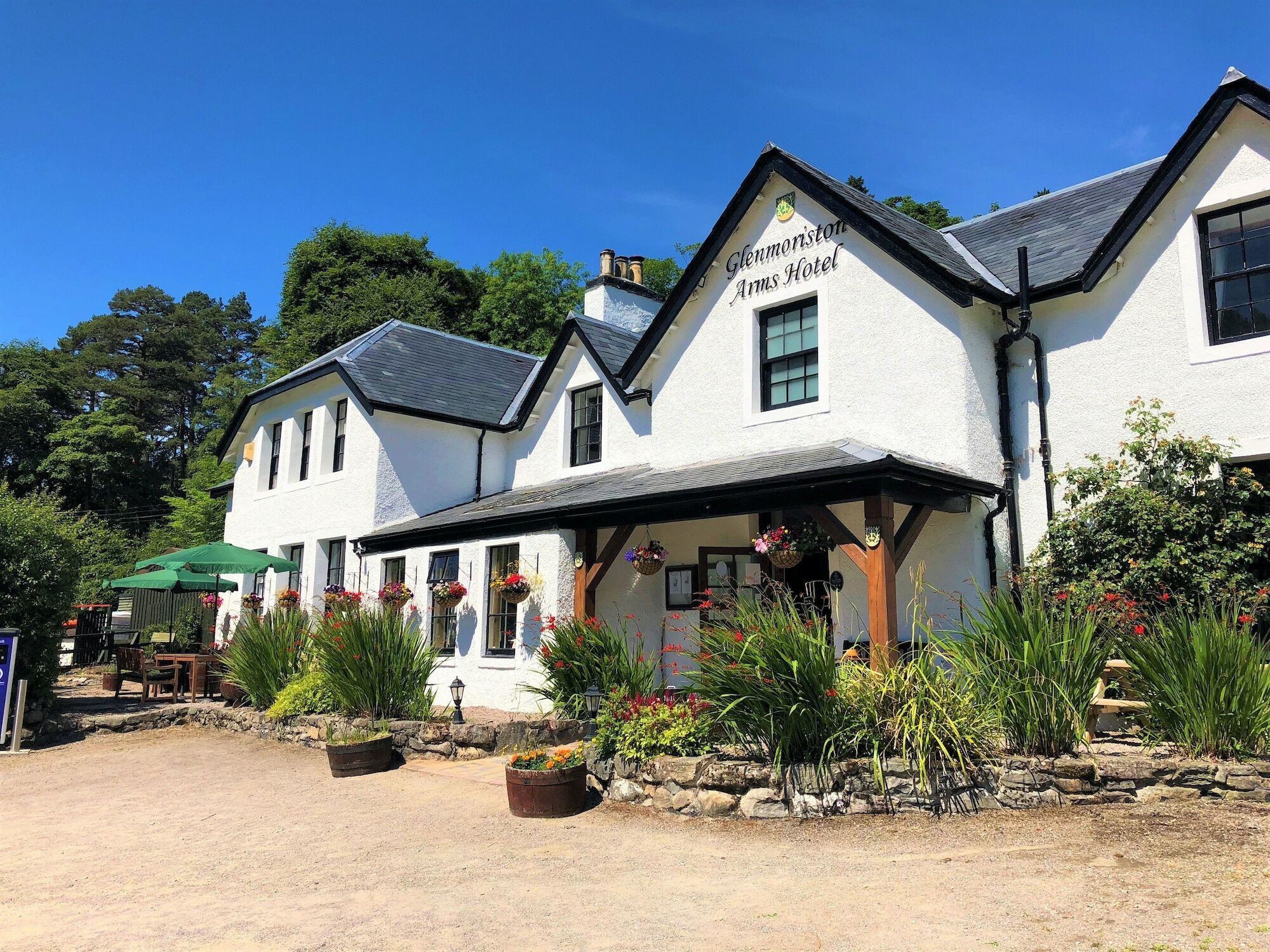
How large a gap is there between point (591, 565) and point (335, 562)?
8.14 meters

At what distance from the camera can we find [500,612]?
Result: 14.7m

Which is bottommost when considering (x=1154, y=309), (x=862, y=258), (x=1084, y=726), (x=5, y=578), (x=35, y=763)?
(x=35, y=763)

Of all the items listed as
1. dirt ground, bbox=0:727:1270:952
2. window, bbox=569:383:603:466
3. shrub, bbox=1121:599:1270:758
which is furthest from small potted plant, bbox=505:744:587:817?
window, bbox=569:383:603:466

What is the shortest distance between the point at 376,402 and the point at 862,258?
965cm

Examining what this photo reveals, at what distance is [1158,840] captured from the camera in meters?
5.97

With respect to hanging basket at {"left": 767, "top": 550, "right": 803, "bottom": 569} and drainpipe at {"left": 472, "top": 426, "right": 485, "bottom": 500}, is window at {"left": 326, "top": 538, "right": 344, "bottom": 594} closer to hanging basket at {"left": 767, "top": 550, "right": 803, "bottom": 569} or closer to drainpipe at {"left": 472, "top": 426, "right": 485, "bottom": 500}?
drainpipe at {"left": 472, "top": 426, "right": 485, "bottom": 500}

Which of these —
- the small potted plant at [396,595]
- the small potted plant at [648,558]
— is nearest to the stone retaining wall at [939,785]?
the small potted plant at [648,558]

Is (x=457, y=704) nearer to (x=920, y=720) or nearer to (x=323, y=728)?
(x=323, y=728)

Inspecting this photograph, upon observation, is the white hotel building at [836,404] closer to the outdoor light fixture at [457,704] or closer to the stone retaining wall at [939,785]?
the outdoor light fixture at [457,704]

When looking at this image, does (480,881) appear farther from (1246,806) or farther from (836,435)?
(836,435)

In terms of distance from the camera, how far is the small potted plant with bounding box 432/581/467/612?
1488cm

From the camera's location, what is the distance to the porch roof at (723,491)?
9.77 meters

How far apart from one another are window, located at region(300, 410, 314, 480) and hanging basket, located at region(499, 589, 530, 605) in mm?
8677

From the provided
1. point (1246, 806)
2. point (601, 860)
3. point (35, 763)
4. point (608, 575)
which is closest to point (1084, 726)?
point (1246, 806)
